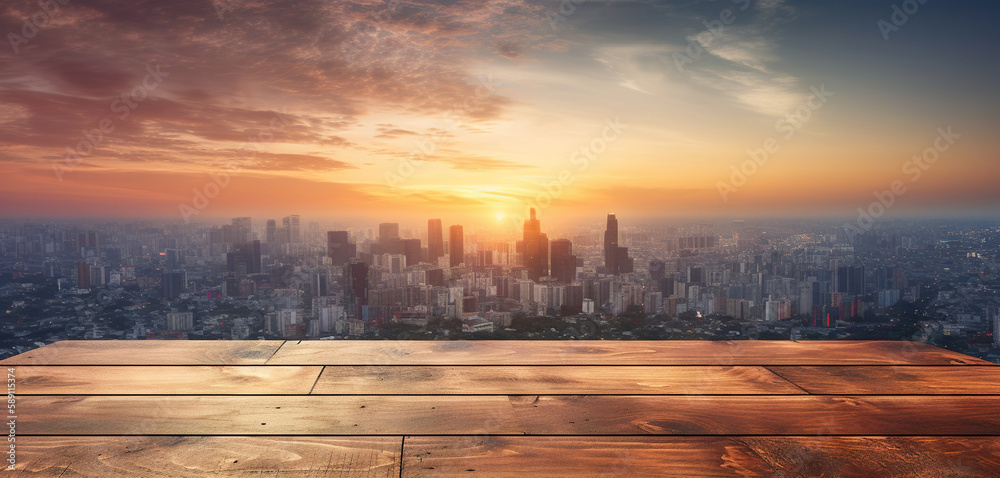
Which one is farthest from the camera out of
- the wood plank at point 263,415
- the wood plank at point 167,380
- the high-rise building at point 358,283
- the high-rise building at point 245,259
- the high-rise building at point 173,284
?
the high-rise building at point 245,259

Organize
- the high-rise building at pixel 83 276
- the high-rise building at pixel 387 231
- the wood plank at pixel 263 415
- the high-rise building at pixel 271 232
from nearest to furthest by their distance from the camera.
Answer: the wood plank at pixel 263 415
the high-rise building at pixel 83 276
the high-rise building at pixel 271 232
the high-rise building at pixel 387 231

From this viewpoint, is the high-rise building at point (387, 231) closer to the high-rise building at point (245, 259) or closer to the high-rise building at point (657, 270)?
the high-rise building at point (245, 259)

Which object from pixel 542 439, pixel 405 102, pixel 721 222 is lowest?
pixel 542 439

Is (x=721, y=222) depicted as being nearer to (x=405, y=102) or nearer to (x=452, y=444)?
(x=405, y=102)

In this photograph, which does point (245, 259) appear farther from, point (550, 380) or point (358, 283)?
point (550, 380)

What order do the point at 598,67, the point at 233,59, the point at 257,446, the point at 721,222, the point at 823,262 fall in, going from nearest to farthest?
the point at 257,446, the point at 598,67, the point at 233,59, the point at 721,222, the point at 823,262

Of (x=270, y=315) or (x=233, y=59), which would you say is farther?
(x=270, y=315)

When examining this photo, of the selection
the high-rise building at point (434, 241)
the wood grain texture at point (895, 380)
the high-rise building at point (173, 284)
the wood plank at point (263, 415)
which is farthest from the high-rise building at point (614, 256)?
the wood plank at point (263, 415)

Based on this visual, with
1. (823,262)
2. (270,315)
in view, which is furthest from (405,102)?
(823,262)
